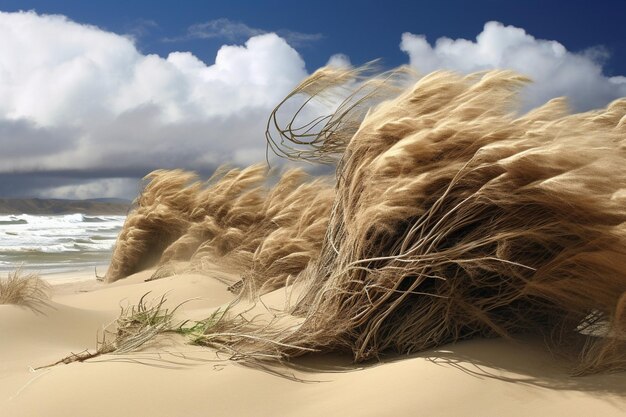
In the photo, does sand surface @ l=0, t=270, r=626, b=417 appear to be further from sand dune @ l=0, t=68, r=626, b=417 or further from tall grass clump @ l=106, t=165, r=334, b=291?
tall grass clump @ l=106, t=165, r=334, b=291

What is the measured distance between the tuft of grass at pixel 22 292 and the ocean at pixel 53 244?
299 cm

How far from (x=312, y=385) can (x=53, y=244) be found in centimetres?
1456

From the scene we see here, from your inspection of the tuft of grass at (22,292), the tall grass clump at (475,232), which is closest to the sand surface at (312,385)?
the tall grass clump at (475,232)

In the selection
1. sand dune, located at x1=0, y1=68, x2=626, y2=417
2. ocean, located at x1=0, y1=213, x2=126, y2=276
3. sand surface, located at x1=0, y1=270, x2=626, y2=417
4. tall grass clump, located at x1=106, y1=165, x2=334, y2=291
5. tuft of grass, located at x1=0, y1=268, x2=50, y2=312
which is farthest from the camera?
ocean, located at x1=0, y1=213, x2=126, y2=276

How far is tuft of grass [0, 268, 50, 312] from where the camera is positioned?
368cm

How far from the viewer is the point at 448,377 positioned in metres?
2.25

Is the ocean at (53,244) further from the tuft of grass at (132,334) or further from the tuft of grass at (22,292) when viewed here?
the tuft of grass at (132,334)

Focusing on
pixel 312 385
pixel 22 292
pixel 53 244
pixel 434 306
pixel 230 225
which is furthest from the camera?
pixel 53 244

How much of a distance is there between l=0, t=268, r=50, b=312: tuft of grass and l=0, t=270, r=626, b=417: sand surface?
2.08ft

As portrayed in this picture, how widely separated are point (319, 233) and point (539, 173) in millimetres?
2761

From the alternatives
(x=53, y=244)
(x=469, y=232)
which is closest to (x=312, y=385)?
(x=469, y=232)

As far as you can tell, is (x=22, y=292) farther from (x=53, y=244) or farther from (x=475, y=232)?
(x=53, y=244)

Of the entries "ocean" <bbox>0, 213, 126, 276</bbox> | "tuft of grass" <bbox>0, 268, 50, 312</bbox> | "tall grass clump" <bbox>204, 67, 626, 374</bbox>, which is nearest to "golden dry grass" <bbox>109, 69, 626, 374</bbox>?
"tall grass clump" <bbox>204, 67, 626, 374</bbox>

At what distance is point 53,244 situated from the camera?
15562mm
